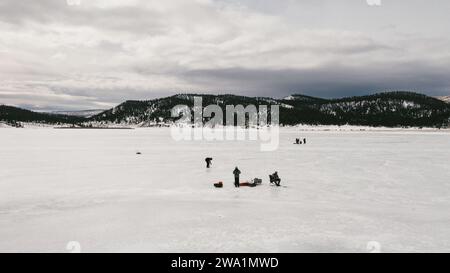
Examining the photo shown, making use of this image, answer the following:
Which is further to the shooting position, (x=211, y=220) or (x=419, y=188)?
(x=419, y=188)

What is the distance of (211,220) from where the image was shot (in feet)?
33.9

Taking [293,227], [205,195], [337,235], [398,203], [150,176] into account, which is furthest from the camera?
[150,176]

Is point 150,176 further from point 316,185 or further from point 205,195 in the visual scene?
point 316,185

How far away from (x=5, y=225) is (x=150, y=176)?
9.43 metres

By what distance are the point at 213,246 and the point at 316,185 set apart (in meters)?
9.09

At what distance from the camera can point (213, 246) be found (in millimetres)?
8086
